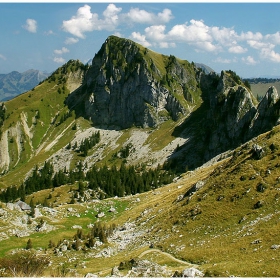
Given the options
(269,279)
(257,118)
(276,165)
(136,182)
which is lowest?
(136,182)

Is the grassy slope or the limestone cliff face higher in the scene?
the limestone cliff face

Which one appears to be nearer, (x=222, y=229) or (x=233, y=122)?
(x=222, y=229)

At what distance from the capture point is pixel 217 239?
45406 mm

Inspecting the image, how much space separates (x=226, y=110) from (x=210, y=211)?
464 feet

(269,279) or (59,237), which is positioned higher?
(269,279)

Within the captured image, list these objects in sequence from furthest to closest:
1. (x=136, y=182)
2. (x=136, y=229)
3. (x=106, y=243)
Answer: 1. (x=136, y=182)
2. (x=136, y=229)
3. (x=106, y=243)

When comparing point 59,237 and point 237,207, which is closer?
point 237,207

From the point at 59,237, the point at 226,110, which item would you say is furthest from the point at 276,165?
the point at 226,110

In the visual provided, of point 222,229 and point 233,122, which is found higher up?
point 233,122

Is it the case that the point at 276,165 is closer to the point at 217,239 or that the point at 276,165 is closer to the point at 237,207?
the point at 237,207

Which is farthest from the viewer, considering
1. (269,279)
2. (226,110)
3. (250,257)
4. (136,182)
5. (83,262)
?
(226,110)

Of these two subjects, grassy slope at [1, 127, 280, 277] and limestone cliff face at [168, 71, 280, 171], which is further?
limestone cliff face at [168, 71, 280, 171]

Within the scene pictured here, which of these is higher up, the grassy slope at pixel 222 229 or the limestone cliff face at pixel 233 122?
the limestone cliff face at pixel 233 122

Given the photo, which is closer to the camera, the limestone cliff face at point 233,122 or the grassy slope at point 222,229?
the grassy slope at point 222,229
